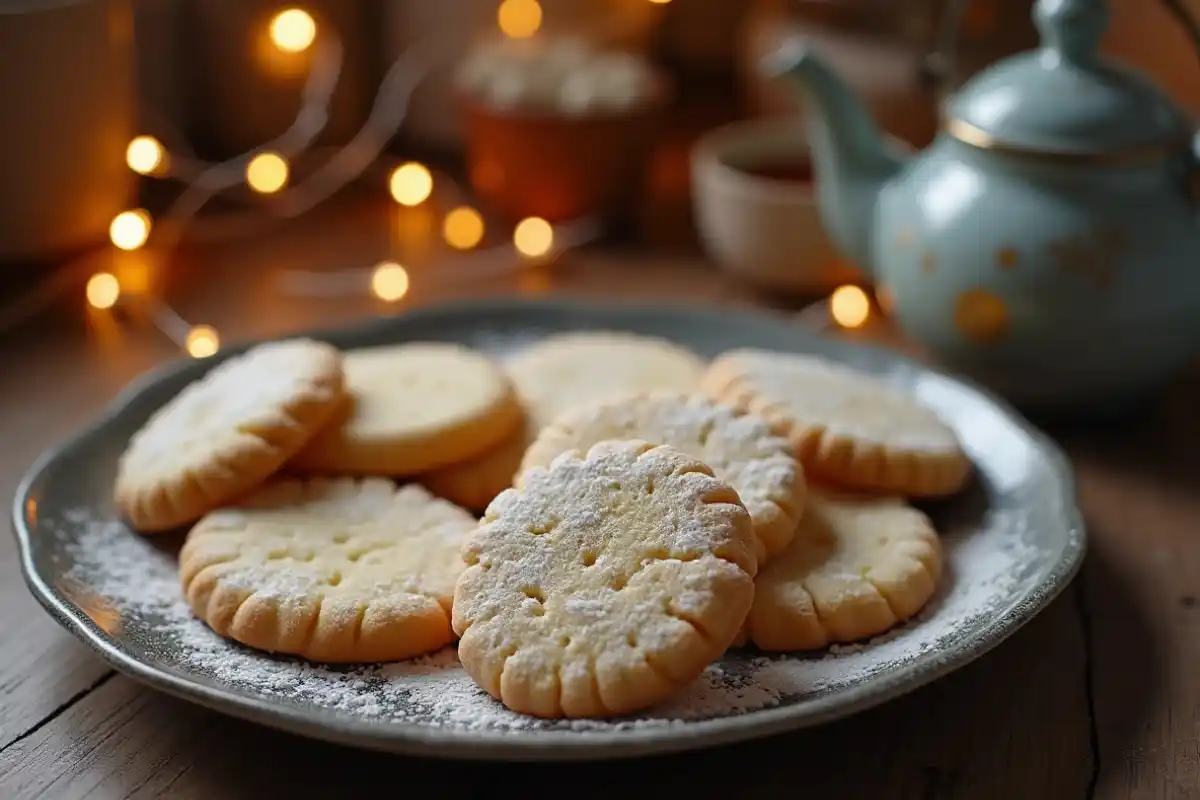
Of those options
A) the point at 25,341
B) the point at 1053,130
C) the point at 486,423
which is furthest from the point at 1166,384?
the point at 25,341

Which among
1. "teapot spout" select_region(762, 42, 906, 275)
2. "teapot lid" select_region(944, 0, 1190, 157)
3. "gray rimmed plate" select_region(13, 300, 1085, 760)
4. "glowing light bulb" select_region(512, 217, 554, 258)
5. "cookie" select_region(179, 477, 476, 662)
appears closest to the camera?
"gray rimmed plate" select_region(13, 300, 1085, 760)

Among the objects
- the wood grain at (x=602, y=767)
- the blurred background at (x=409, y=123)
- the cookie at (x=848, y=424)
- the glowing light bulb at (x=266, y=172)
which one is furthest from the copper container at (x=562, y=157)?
the wood grain at (x=602, y=767)

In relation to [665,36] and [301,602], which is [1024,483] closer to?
[301,602]

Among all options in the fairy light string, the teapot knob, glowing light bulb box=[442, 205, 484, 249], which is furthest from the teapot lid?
glowing light bulb box=[442, 205, 484, 249]

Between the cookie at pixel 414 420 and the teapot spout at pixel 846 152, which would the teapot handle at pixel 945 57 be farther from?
the cookie at pixel 414 420

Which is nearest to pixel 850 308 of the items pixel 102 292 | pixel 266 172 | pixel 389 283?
pixel 389 283

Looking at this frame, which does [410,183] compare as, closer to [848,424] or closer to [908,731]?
[848,424]

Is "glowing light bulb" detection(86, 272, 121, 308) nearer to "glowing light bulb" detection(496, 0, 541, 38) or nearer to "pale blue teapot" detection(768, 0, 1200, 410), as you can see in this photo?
"glowing light bulb" detection(496, 0, 541, 38)
